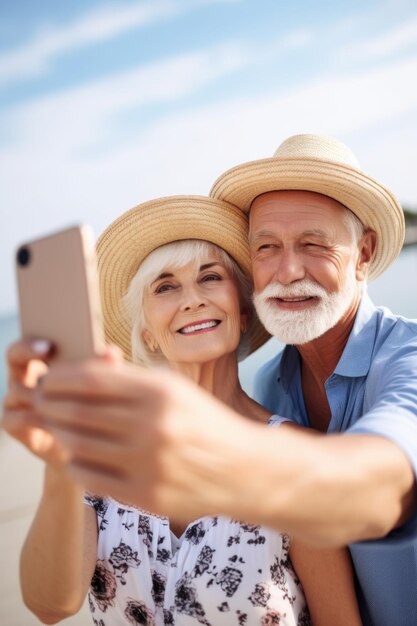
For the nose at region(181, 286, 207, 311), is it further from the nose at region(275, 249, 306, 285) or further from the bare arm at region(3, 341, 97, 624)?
the bare arm at region(3, 341, 97, 624)

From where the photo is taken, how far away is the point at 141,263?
9.70ft

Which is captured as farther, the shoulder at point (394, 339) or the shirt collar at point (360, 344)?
the shirt collar at point (360, 344)

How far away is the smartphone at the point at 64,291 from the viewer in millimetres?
986

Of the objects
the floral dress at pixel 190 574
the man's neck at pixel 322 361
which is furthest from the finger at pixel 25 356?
the man's neck at pixel 322 361

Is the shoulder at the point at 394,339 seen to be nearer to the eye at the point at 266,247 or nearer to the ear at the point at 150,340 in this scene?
the eye at the point at 266,247

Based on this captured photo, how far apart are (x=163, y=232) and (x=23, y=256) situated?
1.68 meters

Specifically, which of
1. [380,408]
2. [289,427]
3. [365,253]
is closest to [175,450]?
[380,408]

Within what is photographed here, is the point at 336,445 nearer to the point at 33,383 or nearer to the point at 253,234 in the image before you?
the point at 33,383

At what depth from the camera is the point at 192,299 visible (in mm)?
2594

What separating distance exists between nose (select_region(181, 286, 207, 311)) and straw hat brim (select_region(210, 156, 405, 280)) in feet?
1.83

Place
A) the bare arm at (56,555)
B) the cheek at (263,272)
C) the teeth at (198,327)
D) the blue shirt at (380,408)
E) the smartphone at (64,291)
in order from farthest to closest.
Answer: the cheek at (263,272) < the teeth at (198,327) < the bare arm at (56,555) < the blue shirt at (380,408) < the smartphone at (64,291)

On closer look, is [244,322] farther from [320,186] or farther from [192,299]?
[320,186]

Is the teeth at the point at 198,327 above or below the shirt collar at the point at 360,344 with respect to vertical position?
above

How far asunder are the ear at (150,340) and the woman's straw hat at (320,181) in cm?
75
